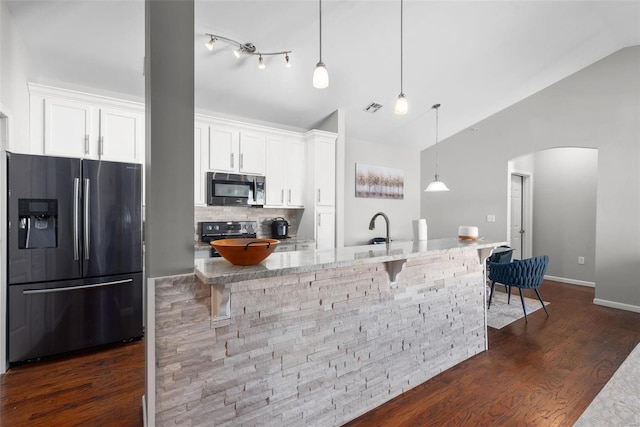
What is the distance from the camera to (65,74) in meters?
3.12

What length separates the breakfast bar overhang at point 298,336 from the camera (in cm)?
145

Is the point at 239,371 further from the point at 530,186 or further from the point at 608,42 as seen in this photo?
the point at 530,186

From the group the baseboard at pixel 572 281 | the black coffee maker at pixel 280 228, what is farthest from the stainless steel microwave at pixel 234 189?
the baseboard at pixel 572 281

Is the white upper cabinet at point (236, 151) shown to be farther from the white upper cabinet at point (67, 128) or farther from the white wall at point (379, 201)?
the white wall at point (379, 201)

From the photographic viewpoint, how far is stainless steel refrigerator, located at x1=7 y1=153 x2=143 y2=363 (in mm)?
2609

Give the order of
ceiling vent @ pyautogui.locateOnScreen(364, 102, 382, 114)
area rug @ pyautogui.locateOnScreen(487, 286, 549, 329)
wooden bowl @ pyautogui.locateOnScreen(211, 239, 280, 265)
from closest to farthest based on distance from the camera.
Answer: wooden bowl @ pyautogui.locateOnScreen(211, 239, 280, 265), area rug @ pyautogui.locateOnScreen(487, 286, 549, 329), ceiling vent @ pyautogui.locateOnScreen(364, 102, 382, 114)

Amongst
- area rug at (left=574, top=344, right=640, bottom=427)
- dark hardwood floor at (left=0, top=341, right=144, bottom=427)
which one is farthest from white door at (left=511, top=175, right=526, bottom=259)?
dark hardwood floor at (left=0, top=341, right=144, bottom=427)

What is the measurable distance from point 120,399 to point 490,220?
5.75m

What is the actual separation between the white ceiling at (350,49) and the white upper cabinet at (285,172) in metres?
0.43

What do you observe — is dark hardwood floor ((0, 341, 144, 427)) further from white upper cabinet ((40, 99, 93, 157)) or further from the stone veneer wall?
white upper cabinet ((40, 99, 93, 157))

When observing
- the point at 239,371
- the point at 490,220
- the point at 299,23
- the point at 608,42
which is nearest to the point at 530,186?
the point at 490,220

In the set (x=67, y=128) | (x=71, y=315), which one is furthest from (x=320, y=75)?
(x=71, y=315)

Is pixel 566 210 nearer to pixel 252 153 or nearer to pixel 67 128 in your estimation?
pixel 252 153

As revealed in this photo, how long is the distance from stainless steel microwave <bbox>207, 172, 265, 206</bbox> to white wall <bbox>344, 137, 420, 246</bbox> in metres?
1.74
